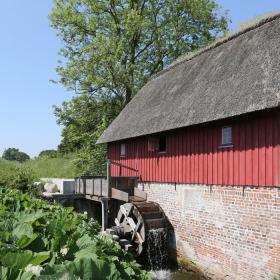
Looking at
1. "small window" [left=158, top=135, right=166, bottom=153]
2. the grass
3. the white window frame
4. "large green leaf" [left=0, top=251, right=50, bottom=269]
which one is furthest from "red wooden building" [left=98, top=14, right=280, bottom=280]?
the grass

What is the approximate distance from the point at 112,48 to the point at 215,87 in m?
12.1

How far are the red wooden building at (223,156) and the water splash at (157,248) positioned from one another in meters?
0.47

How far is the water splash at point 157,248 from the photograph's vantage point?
1228cm

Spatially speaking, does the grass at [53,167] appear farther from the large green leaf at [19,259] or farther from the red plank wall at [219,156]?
the large green leaf at [19,259]

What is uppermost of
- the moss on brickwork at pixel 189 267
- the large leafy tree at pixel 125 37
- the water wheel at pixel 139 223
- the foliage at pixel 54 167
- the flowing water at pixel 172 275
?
the large leafy tree at pixel 125 37

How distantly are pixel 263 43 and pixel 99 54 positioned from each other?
42.6 feet

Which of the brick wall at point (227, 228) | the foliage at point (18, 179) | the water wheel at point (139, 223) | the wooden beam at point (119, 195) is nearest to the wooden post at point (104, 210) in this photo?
the wooden beam at point (119, 195)

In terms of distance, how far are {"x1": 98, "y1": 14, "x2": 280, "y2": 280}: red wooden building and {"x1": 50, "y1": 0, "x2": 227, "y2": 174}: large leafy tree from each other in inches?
323

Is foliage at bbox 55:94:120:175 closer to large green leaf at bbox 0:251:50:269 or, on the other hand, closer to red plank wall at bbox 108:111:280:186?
red plank wall at bbox 108:111:280:186

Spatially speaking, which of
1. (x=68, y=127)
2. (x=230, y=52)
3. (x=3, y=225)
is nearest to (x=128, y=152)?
(x=230, y=52)

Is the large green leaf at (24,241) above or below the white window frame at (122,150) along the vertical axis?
below

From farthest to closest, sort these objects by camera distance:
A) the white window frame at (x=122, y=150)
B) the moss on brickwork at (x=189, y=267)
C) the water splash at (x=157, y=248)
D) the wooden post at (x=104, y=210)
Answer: the white window frame at (x=122, y=150)
the wooden post at (x=104, y=210)
the water splash at (x=157, y=248)
the moss on brickwork at (x=189, y=267)

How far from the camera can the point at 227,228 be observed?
33.5ft

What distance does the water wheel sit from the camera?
1241 centimetres
